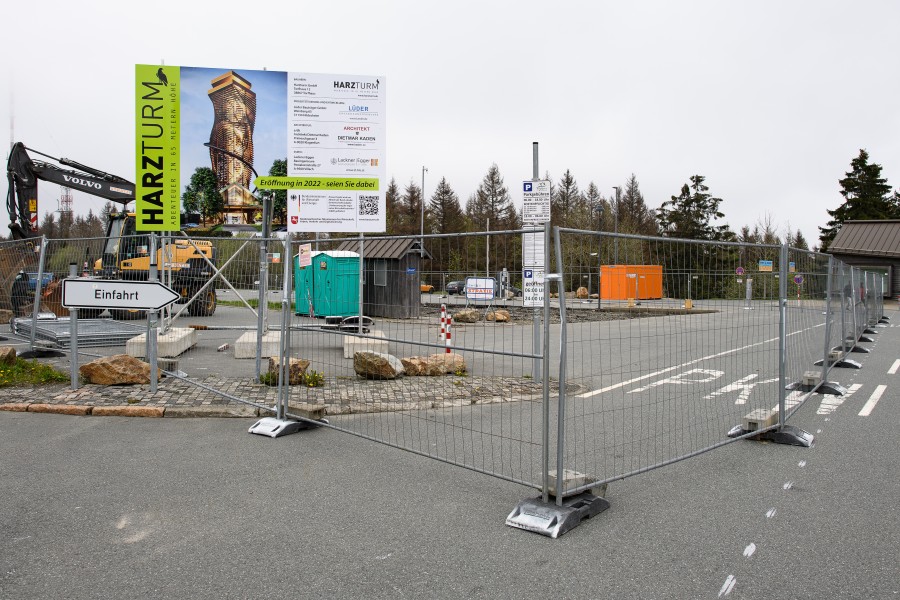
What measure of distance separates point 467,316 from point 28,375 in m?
6.68

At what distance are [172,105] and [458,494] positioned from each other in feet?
30.2

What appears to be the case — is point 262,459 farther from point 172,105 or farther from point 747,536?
point 172,105

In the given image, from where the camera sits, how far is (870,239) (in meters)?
46.8

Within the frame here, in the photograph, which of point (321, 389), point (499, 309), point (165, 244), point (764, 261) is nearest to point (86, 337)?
point (165, 244)

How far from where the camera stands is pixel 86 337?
11.9 metres

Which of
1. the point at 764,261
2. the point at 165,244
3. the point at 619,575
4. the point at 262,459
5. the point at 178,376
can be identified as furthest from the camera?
the point at 165,244

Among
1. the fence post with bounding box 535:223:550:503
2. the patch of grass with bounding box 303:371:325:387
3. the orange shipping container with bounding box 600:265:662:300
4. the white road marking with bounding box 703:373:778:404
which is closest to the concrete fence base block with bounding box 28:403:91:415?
the patch of grass with bounding box 303:371:325:387

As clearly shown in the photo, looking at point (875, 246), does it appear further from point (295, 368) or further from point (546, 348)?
point (546, 348)

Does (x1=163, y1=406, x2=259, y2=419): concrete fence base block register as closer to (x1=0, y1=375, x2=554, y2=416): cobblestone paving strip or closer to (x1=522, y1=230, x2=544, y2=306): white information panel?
(x1=0, y1=375, x2=554, y2=416): cobblestone paving strip

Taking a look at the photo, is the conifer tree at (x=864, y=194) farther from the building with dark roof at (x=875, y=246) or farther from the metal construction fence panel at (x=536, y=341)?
the metal construction fence panel at (x=536, y=341)

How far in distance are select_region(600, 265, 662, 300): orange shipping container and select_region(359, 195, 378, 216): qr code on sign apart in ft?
21.2

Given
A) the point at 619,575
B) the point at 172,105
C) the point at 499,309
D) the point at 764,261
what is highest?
the point at 172,105

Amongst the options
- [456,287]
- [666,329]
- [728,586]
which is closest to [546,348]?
[728,586]

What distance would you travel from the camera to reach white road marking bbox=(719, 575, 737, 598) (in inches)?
129
